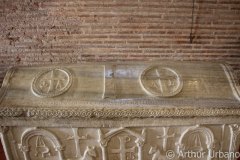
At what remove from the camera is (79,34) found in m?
2.84

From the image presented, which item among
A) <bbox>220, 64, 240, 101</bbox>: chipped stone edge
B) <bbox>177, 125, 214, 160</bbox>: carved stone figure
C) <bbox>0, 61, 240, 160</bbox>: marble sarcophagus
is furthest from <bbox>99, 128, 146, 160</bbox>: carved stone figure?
<bbox>220, 64, 240, 101</bbox>: chipped stone edge

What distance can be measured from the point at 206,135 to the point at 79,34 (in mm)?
1754

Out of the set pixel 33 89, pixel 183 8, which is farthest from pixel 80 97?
pixel 183 8

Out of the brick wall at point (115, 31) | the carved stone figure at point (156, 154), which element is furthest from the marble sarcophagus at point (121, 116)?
the brick wall at point (115, 31)

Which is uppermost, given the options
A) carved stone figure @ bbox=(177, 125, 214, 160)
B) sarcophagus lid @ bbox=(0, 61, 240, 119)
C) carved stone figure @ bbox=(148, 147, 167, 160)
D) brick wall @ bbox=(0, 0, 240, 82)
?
brick wall @ bbox=(0, 0, 240, 82)

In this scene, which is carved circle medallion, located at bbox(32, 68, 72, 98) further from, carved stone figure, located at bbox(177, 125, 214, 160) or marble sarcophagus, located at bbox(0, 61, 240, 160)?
carved stone figure, located at bbox(177, 125, 214, 160)

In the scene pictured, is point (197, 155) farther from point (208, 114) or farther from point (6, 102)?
point (6, 102)

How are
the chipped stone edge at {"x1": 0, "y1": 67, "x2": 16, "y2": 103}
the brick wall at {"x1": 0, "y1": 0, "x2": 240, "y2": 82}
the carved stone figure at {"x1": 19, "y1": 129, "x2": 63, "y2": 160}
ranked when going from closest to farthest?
the carved stone figure at {"x1": 19, "y1": 129, "x2": 63, "y2": 160}
the chipped stone edge at {"x1": 0, "y1": 67, "x2": 16, "y2": 103}
the brick wall at {"x1": 0, "y1": 0, "x2": 240, "y2": 82}

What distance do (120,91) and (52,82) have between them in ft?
2.33

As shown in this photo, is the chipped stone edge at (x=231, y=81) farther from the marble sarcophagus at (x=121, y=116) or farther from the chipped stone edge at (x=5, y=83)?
the chipped stone edge at (x=5, y=83)

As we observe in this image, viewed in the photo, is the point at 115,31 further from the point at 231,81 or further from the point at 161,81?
the point at 231,81

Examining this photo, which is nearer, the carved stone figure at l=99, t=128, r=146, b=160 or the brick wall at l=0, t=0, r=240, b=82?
the carved stone figure at l=99, t=128, r=146, b=160

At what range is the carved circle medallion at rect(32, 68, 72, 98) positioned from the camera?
2354mm

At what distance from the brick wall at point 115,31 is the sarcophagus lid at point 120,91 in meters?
0.28
